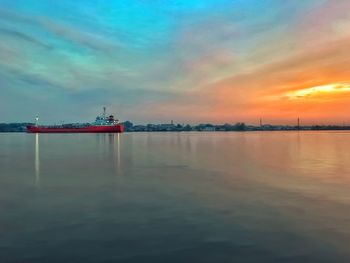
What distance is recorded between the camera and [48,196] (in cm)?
1655

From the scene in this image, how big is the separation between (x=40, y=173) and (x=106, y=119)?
506ft

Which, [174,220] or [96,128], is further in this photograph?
[96,128]

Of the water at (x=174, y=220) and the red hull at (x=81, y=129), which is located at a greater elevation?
the red hull at (x=81, y=129)

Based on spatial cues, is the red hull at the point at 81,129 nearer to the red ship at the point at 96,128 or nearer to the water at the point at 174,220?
the red ship at the point at 96,128

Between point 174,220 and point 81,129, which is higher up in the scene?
point 81,129

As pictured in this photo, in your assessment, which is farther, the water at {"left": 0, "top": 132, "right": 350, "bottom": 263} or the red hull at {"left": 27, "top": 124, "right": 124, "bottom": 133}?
the red hull at {"left": 27, "top": 124, "right": 124, "bottom": 133}

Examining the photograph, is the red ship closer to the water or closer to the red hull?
the red hull

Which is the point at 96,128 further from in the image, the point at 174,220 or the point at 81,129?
the point at 174,220

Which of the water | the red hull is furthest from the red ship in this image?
the water

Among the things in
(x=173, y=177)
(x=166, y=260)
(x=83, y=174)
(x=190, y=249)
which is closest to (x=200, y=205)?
(x=190, y=249)

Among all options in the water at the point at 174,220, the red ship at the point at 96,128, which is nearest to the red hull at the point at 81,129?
the red ship at the point at 96,128

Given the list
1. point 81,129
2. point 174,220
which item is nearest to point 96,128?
point 81,129

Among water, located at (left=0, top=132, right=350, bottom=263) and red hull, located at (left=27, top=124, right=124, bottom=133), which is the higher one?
red hull, located at (left=27, top=124, right=124, bottom=133)

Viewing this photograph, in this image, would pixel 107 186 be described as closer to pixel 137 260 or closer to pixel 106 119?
pixel 137 260
